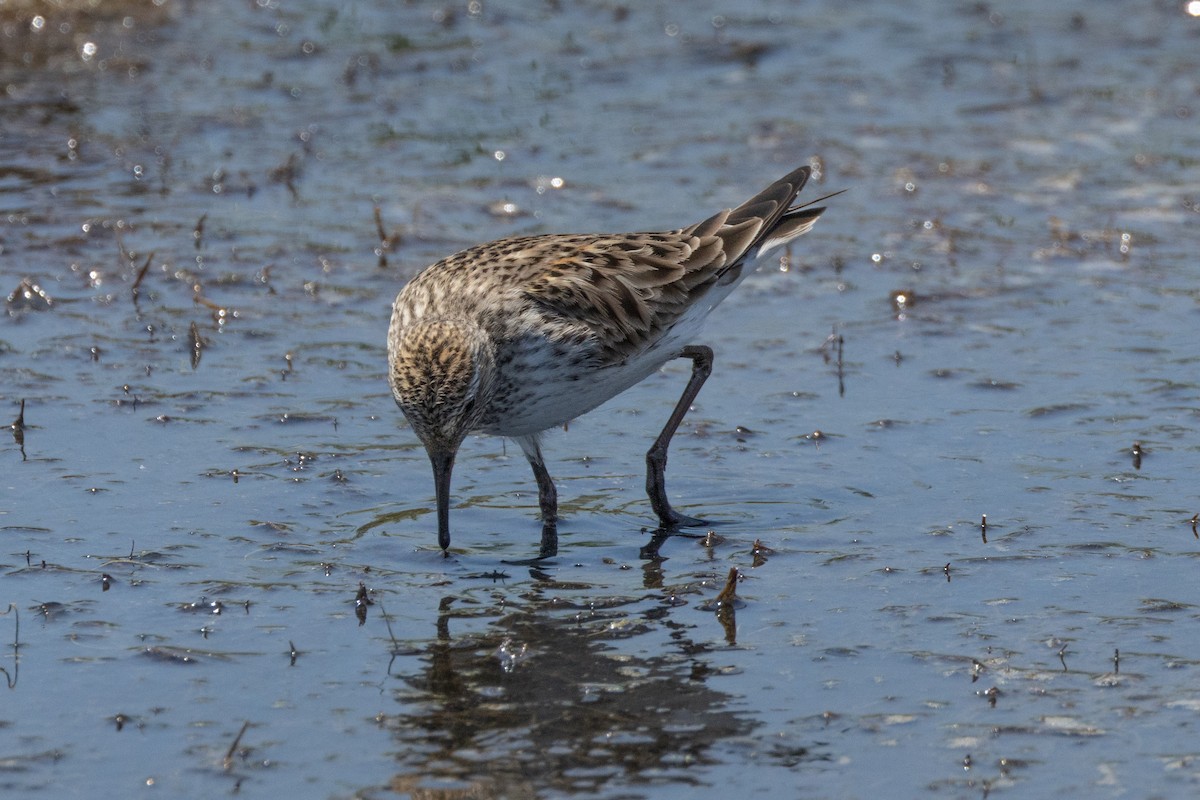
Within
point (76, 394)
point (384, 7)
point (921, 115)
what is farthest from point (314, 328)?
point (384, 7)

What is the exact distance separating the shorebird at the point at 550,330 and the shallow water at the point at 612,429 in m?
0.56

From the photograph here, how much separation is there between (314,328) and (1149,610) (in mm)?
5781

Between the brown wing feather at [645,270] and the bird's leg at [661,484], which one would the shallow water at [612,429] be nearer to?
the bird's leg at [661,484]

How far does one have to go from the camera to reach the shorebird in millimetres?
7672

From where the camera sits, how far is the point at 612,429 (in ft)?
32.9

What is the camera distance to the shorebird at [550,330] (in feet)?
25.2

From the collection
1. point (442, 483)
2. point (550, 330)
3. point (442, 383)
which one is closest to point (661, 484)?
point (550, 330)

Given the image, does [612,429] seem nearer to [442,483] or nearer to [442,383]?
[442,483]

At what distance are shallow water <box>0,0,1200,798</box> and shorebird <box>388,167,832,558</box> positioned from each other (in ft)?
1.85

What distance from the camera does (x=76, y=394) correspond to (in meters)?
9.89

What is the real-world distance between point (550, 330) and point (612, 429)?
1966 millimetres

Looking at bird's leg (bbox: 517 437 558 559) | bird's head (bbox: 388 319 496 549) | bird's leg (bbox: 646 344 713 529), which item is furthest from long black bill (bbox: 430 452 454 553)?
bird's leg (bbox: 646 344 713 529)

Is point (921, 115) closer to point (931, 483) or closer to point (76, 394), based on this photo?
point (931, 483)

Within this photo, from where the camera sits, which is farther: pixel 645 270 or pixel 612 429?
pixel 612 429
